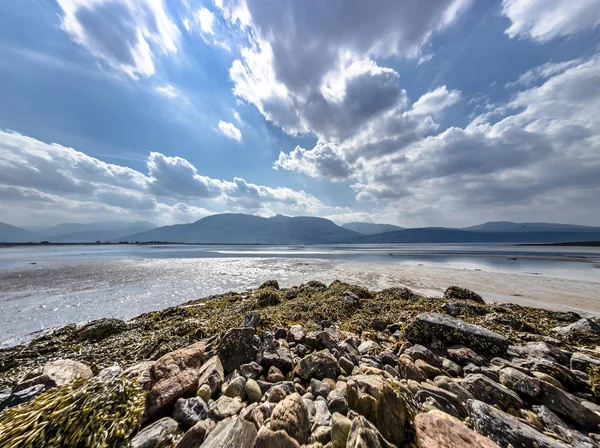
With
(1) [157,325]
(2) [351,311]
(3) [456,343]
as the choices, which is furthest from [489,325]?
(1) [157,325]

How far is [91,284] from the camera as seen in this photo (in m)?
18.6

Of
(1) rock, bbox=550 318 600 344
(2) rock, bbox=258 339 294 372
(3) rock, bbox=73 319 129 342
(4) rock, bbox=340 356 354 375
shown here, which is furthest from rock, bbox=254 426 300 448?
(1) rock, bbox=550 318 600 344

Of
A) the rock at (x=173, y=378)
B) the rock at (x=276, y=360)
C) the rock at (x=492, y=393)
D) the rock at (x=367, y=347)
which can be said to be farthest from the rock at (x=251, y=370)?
the rock at (x=492, y=393)

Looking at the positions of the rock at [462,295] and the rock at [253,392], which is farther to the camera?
the rock at [462,295]

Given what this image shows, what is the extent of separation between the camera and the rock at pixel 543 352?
5219mm

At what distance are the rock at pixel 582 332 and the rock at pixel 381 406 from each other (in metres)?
8.22

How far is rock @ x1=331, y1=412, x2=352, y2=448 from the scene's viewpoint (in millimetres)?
2785

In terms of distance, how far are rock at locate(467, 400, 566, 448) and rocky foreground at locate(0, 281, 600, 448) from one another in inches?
0.5

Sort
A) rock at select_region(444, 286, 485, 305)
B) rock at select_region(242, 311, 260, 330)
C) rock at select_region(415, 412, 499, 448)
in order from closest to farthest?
rock at select_region(415, 412, 499, 448)
rock at select_region(242, 311, 260, 330)
rock at select_region(444, 286, 485, 305)

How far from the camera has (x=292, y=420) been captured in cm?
297

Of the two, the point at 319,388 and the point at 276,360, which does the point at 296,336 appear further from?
the point at 319,388

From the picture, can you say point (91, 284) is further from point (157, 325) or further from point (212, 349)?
point (212, 349)

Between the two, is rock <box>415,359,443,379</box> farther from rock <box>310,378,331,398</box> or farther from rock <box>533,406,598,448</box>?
rock <box>310,378,331,398</box>

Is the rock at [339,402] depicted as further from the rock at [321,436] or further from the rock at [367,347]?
the rock at [367,347]
